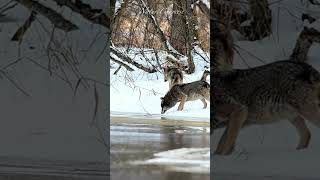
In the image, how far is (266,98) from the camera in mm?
3473

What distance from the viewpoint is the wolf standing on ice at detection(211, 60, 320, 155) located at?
11.1ft

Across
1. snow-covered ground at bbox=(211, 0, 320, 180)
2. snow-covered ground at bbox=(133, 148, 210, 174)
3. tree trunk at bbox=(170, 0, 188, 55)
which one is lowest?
snow-covered ground at bbox=(133, 148, 210, 174)

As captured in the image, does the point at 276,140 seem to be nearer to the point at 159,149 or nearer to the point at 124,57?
the point at 159,149

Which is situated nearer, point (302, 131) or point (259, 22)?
point (302, 131)

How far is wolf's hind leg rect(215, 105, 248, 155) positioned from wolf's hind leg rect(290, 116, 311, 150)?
0.32 metres

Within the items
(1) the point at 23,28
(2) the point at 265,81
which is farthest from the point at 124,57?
(2) the point at 265,81

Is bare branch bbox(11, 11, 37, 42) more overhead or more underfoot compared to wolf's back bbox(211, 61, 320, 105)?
more overhead

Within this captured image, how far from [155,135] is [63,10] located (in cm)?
290

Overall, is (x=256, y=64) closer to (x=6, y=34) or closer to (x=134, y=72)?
(x=6, y=34)

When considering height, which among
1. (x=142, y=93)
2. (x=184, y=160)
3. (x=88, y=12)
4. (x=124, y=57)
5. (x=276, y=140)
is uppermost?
(x=88, y=12)

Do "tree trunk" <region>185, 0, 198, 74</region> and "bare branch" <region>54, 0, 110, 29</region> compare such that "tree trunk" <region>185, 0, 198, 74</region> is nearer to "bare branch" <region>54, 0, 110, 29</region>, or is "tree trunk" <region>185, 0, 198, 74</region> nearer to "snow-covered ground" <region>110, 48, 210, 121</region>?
"snow-covered ground" <region>110, 48, 210, 121</region>

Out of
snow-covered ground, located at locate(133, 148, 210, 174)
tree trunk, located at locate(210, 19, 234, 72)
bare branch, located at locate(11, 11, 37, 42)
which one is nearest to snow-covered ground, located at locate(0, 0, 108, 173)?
bare branch, located at locate(11, 11, 37, 42)

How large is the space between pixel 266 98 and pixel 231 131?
0.32 m

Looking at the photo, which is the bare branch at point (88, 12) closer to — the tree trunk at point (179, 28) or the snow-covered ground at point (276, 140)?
the snow-covered ground at point (276, 140)
